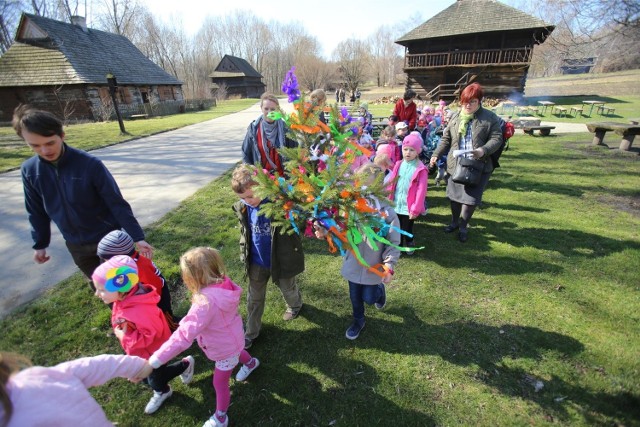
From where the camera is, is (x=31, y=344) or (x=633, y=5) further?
(x=633, y=5)

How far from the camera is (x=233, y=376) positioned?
265 centimetres

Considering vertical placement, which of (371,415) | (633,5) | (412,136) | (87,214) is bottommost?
(371,415)

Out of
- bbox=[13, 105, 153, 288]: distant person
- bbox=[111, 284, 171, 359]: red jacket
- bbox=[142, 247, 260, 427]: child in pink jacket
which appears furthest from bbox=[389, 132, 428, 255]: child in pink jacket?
bbox=[13, 105, 153, 288]: distant person

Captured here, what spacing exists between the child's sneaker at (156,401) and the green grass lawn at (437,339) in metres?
0.04

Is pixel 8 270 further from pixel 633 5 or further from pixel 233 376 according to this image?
pixel 633 5

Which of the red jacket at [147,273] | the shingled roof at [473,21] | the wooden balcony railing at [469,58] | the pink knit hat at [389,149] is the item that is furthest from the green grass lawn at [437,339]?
the shingled roof at [473,21]

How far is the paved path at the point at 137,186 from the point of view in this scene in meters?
3.91

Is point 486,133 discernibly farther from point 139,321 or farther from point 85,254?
point 85,254

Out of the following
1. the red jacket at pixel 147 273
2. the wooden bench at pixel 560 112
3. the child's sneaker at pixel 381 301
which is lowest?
the child's sneaker at pixel 381 301

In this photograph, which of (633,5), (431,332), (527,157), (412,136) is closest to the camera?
(431,332)

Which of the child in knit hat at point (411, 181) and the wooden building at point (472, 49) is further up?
the wooden building at point (472, 49)

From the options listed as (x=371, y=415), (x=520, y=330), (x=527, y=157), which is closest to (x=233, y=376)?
(x=371, y=415)

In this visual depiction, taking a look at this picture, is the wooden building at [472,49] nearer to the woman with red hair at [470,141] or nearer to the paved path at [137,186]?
the paved path at [137,186]

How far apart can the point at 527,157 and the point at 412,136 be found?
777cm
